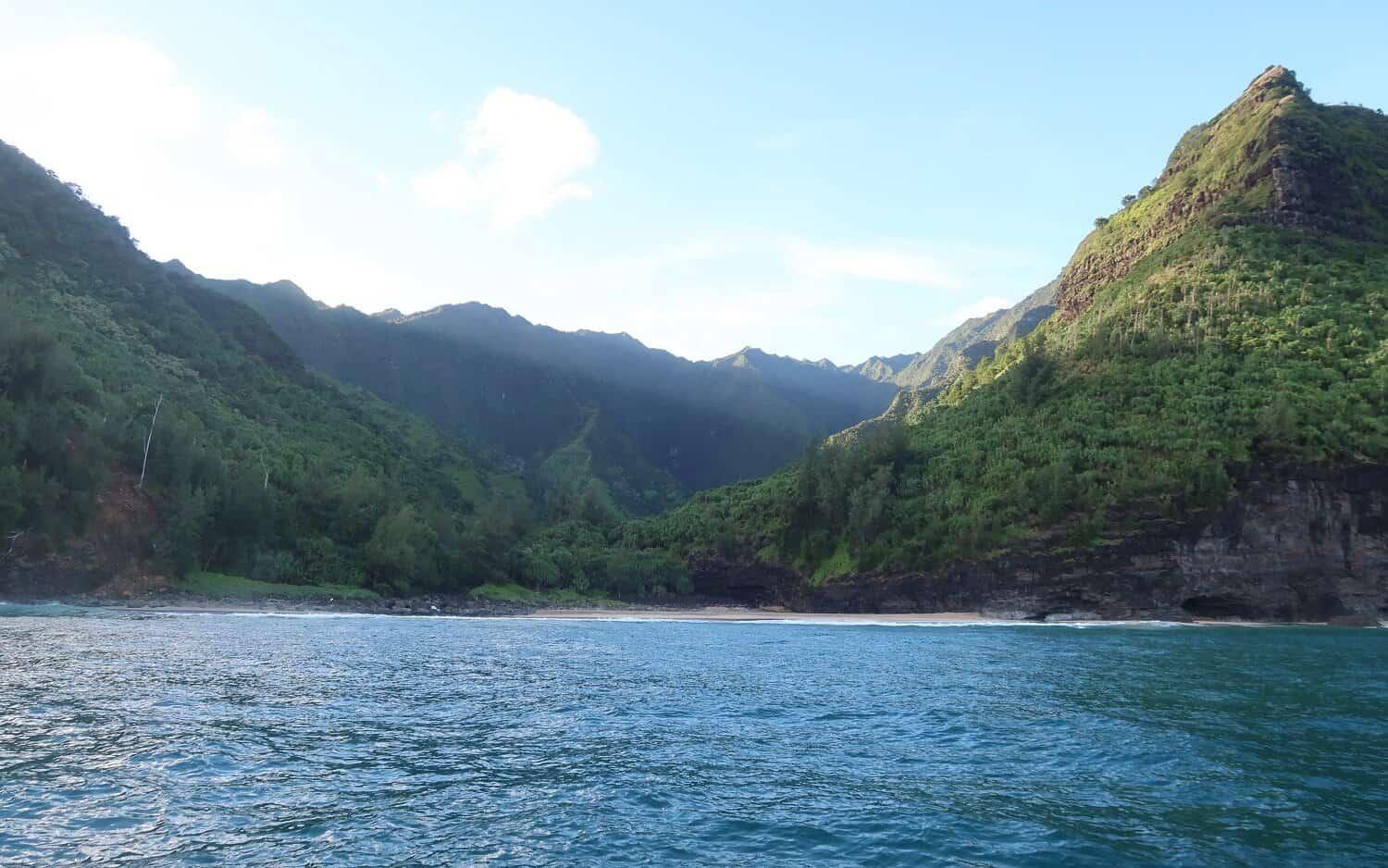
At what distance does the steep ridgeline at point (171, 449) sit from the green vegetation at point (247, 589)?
6.43 feet

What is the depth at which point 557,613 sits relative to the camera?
327ft

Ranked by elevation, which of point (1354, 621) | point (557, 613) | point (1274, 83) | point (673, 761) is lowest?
point (557, 613)

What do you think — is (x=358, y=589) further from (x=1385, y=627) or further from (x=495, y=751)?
(x=1385, y=627)

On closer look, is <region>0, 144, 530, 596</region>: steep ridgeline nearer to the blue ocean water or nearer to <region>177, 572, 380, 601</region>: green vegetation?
<region>177, 572, 380, 601</region>: green vegetation

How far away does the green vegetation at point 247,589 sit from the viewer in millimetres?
75062

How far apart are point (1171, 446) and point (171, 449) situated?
102791 mm

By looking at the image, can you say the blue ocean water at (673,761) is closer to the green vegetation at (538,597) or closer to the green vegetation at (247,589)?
the green vegetation at (247,589)

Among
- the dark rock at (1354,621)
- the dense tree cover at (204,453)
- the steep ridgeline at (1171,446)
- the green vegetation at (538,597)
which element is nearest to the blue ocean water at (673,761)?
the dense tree cover at (204,453)

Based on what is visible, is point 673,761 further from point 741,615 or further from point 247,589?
point 741,615

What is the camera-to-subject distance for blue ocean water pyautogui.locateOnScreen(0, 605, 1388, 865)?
14.1 metres

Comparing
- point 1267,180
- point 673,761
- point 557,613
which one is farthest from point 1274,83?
point 673,761

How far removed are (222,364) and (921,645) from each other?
373 ft

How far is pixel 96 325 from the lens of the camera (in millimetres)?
100812

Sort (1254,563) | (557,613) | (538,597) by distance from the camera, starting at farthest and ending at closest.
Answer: (538,597), (557,613), (1254,563)
